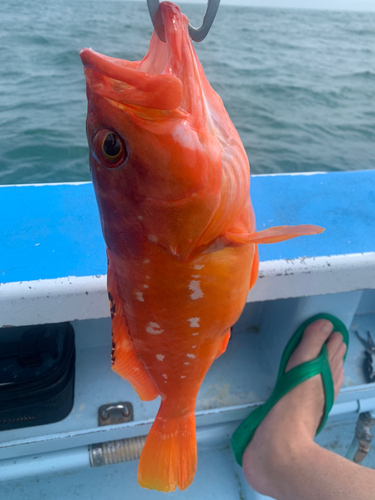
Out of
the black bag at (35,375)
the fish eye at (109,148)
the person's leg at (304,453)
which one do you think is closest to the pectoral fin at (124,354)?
the fish eye at (109,148)

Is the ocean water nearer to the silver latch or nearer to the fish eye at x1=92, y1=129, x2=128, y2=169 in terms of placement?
the silver latch

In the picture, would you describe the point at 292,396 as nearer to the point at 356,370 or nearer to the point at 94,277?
the point at 356,370

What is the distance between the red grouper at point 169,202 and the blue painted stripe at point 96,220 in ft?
1.68

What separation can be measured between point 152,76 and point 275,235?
36cm

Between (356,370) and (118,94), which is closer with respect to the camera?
(118,94)

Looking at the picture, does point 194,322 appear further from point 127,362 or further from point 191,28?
point 191,28

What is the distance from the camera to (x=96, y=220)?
163cm

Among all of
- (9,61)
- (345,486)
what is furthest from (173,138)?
(9,61)

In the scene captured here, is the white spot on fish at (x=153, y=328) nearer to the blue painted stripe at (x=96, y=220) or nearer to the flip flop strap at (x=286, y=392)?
the blue painted stripe at (x=96, y=220)

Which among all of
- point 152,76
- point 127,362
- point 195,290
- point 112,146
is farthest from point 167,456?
point 152,76

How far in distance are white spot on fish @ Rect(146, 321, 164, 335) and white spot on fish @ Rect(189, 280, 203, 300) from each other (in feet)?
0.40

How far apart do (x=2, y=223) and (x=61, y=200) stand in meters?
0.28

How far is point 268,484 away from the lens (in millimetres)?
1674

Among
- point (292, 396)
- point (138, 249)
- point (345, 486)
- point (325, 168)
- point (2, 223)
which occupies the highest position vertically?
point (138, 249)
